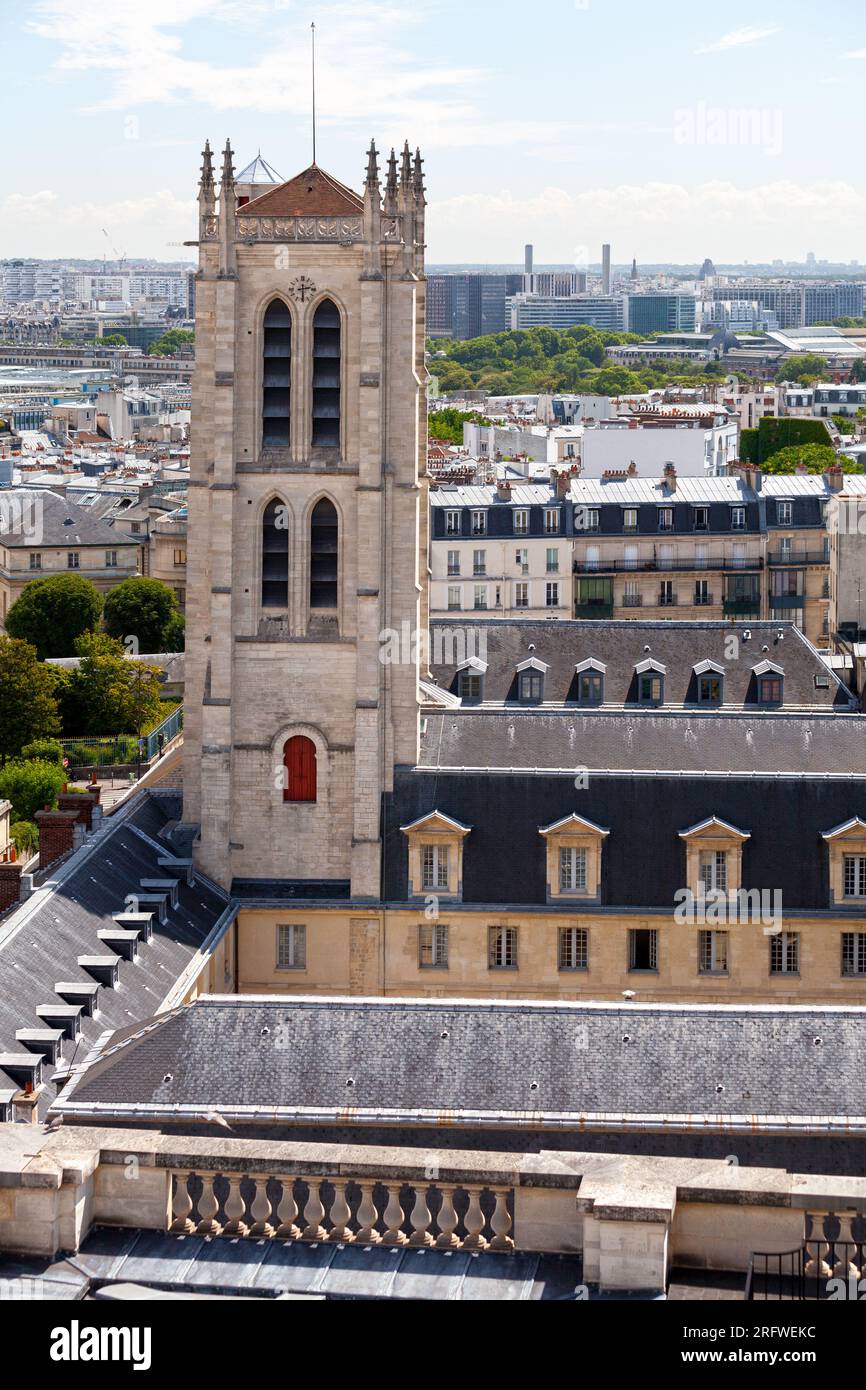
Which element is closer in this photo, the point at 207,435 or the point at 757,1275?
the point at 757,1275

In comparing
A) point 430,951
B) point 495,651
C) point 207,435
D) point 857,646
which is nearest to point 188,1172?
point 430,951

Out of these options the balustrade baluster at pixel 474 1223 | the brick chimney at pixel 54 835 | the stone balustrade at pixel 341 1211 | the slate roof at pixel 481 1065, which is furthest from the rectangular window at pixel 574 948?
the balustrade baluster at pixel 474 1223

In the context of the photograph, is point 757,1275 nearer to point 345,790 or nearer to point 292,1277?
point 292,1277

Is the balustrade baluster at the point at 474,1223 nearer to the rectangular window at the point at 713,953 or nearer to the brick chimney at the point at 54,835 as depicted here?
the brick chimney at the point at 54,835

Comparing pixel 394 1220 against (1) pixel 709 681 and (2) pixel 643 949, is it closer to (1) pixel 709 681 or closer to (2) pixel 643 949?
(2) pixel 643 949

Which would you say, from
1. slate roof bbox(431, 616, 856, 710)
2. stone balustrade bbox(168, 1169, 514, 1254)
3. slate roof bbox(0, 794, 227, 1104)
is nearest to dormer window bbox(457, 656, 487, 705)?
slate roof bbox(431, 616, 856, 710)

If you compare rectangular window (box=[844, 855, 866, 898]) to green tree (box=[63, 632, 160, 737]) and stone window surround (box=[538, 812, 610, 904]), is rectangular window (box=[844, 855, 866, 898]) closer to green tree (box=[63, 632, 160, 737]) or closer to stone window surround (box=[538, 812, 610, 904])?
stone window surround (box=[538, 812, 610, 904])
